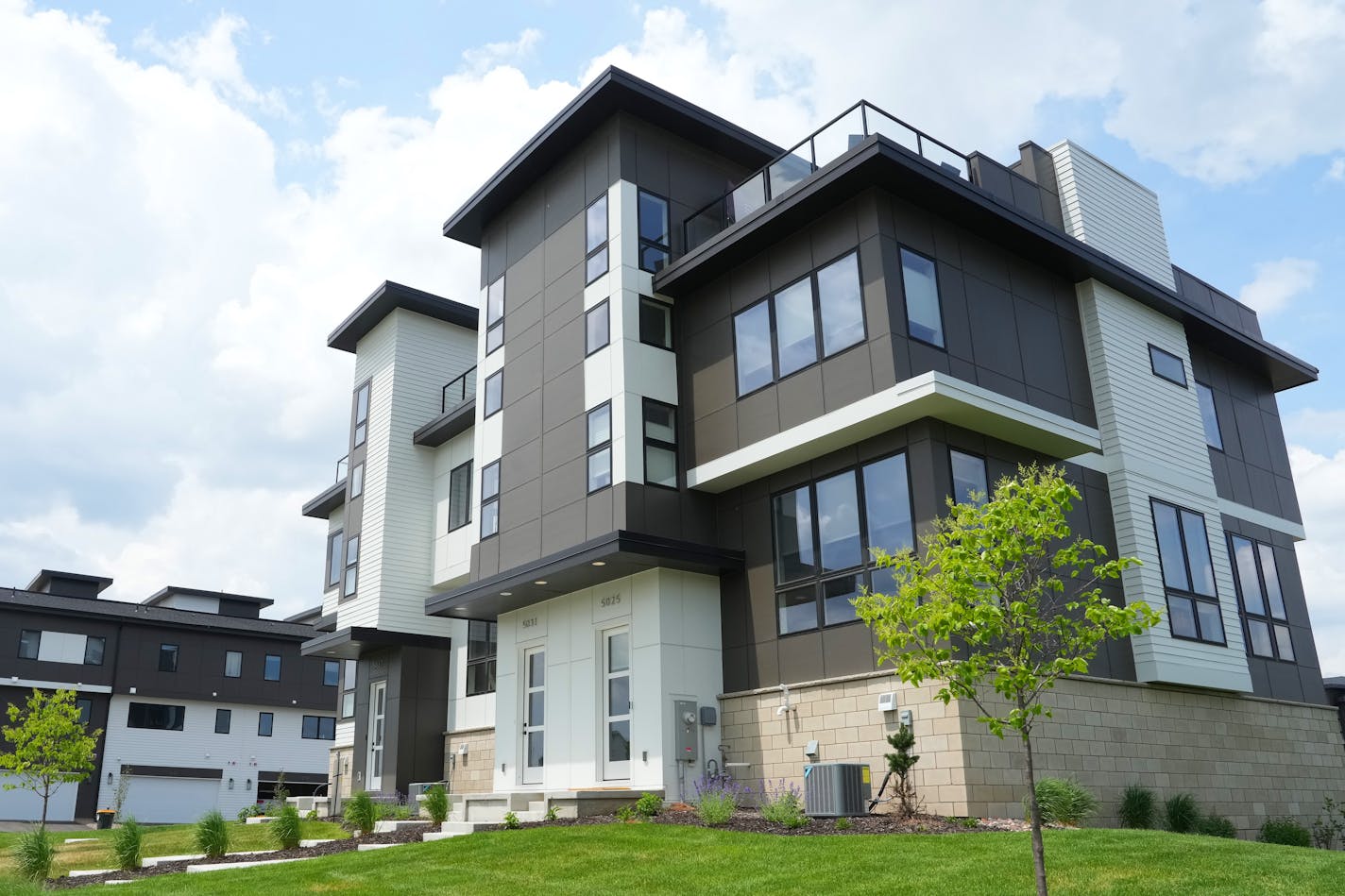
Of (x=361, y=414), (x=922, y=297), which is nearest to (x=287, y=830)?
(x=922, y=297)

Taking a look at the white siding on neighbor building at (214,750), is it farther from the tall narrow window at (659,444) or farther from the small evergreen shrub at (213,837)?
the tall narrow window at (659,444)

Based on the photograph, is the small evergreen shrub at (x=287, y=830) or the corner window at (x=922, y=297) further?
the small evergreen shrub at (x=287, y=830)

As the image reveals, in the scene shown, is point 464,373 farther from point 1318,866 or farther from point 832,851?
point 1318,866

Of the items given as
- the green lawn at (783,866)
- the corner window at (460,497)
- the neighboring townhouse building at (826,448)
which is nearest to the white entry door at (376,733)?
the neighboring townhouse building at (826,448)

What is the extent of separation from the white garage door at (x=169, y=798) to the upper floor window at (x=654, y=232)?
3482 cm

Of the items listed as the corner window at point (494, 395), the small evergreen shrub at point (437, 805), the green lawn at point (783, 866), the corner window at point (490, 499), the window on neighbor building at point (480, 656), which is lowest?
the green lawn at point (783, 866)

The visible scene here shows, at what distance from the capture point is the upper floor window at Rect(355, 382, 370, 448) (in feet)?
93.4

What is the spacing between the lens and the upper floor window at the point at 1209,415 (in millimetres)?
20625

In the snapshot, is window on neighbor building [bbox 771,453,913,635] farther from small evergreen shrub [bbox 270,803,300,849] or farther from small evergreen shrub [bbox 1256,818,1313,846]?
small evergreen shrub [bbox 1256,818,1313,846]

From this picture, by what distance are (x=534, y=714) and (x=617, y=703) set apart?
2453 mm

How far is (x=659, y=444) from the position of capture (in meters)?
18.1

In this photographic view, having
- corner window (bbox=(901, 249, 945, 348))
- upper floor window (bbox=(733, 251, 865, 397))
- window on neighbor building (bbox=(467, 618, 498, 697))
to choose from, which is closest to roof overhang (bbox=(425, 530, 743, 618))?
upper floor window (bbox=(733, 251, 865, 397))

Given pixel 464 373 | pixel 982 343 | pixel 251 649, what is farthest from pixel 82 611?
pixel 982 343

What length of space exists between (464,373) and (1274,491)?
18114 millimetres
